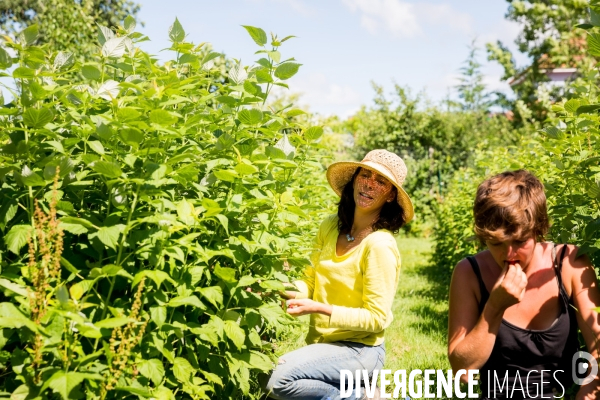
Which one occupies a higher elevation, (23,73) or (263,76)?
(263,76)

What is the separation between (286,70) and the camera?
7.61ft

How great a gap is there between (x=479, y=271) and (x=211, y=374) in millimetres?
1097

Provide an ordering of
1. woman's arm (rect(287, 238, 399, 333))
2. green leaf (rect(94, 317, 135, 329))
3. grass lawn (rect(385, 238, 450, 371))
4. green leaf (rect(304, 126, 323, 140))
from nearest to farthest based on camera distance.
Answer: green leaf (rect(94, 317, 135, 329))
green leaf (rect(304, 126, 323, 140))
woman's arm (rect(287, 238, 399, 333))
grass lawn (rect(385, 238, 450, 371))

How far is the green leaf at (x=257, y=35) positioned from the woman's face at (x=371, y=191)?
1145mm

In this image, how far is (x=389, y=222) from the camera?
327cm

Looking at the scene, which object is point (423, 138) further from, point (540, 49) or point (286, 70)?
point (286, 70)

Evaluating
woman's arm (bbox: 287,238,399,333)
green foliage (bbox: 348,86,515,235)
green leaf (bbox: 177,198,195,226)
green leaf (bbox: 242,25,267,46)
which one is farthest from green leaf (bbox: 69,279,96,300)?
green foliage (bbox: 348,86,515,235)

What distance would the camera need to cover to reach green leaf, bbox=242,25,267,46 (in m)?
Answer: 2.28

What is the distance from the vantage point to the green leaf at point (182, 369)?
2.04m

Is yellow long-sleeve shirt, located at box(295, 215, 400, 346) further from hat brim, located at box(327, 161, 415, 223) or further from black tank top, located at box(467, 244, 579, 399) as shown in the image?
black tank top, located at box(467, 244, 579, 399)

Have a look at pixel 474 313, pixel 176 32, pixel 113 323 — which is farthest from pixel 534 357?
pixel 176 32

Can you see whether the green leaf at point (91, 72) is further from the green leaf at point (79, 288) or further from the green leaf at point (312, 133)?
the green leaf at point (312, 133)

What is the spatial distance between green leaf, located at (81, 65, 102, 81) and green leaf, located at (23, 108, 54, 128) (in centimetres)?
22

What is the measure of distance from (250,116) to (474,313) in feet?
3.76
